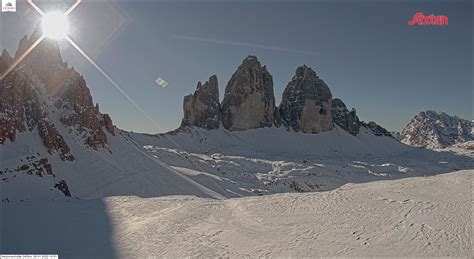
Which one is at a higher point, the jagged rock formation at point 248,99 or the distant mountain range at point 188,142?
the jagged rock formation at point 248,99

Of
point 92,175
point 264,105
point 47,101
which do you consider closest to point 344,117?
point 264,105

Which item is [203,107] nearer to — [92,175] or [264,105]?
[264,105]

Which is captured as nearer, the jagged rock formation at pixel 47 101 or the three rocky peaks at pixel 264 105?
the jagged rock formation at pixel 47 101

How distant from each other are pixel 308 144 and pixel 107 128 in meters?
96.4

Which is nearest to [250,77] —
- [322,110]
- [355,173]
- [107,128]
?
[322,110]

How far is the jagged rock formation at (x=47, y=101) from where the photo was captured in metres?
35.5

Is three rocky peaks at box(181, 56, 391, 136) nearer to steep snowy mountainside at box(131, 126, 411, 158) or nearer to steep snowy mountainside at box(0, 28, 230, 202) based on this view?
steep snowy mountainside at box(131, 126, 411, 158)

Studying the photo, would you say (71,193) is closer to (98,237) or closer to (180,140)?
(98,237)

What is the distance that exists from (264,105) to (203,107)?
88.8 feet

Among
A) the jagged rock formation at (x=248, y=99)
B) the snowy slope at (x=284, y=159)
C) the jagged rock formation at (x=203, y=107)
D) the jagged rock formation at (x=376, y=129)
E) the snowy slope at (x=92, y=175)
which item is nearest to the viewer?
the snowy slope at (x=92, y=175)

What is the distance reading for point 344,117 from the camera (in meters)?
152

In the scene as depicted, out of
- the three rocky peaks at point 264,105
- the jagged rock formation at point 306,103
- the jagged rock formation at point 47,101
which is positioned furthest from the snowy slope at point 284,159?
the jagged rock formation at point 47,101

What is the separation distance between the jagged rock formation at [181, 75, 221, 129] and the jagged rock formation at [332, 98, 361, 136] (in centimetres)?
6210

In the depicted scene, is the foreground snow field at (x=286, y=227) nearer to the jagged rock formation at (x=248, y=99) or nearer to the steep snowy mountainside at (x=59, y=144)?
the steep snowy mountainside at (x=59, y=144)
